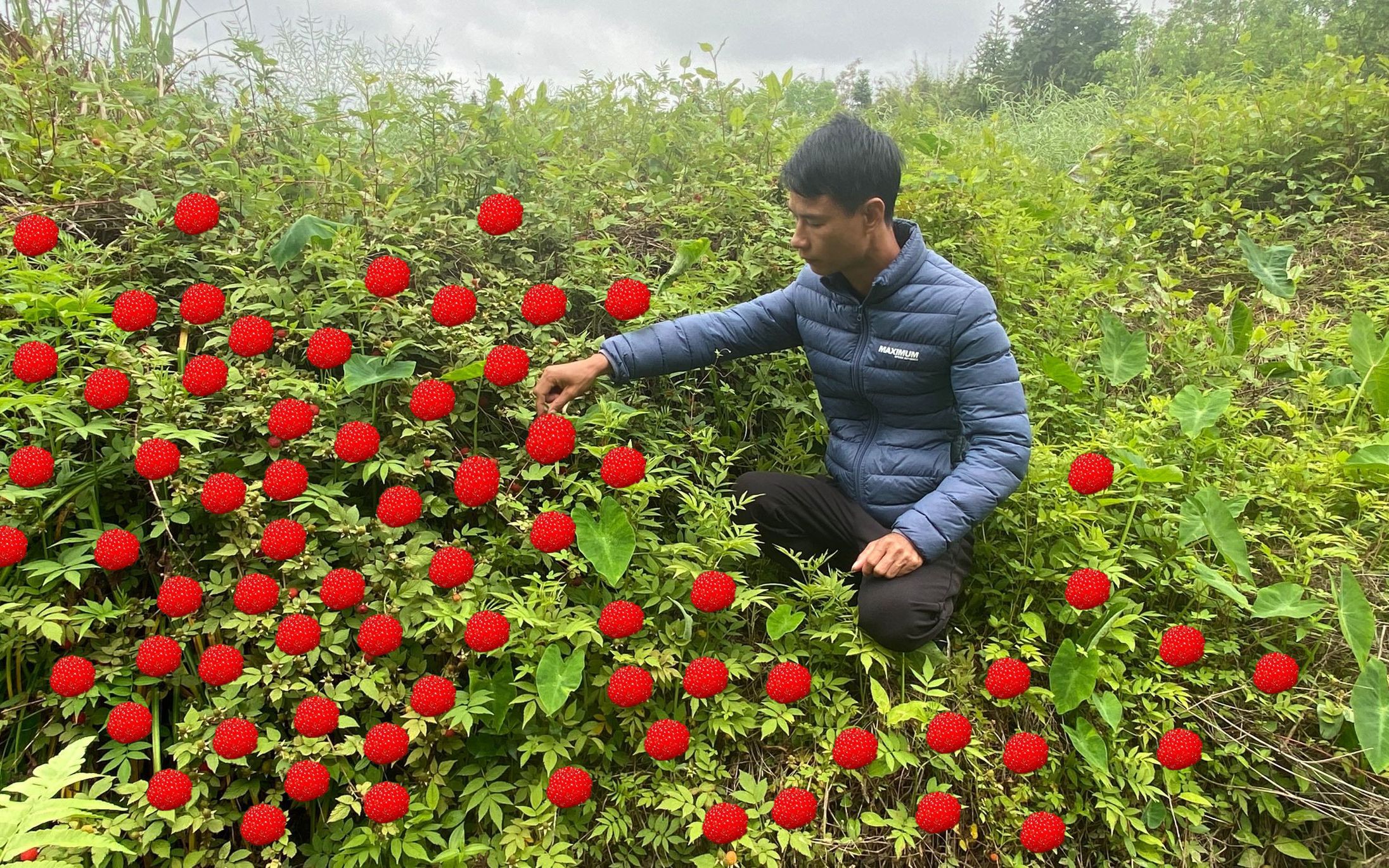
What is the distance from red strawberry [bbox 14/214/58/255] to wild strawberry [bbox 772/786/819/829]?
192 cm

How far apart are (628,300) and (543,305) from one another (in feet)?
0.70

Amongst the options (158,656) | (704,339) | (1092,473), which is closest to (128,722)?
(158,656)

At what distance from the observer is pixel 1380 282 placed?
126 inches

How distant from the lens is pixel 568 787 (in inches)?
58.8

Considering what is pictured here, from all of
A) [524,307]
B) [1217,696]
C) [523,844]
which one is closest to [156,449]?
[524,307]

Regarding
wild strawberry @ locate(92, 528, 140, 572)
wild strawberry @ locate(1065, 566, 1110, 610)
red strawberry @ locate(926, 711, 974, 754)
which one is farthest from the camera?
wild strawberry @ locate(1065, 566, 1110, 610)

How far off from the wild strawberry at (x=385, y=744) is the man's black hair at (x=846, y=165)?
56.1 inches

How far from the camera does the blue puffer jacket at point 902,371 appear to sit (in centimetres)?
188

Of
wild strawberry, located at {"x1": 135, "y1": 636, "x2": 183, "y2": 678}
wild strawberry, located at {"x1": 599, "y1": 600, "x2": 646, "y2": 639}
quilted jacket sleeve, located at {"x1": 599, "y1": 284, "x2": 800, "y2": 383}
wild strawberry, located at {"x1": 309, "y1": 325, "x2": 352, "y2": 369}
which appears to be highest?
wild strawberry, located at {"x1": 309, "y1": 325, "x2": 352, "y2": 369}

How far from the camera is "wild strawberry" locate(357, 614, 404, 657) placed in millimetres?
1517

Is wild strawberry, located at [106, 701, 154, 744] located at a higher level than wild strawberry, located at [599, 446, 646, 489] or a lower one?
lower

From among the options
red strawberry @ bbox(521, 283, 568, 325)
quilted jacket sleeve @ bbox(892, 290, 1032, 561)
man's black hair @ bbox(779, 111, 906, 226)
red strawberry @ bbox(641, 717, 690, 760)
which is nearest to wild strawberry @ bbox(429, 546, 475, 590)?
red strawberry @ bbox(641, 717, 690, 760)

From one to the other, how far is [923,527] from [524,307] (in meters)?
1.06

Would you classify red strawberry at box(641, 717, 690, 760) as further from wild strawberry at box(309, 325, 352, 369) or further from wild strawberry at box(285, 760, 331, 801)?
wild strawberry at box(309, 325, 352, 369)
